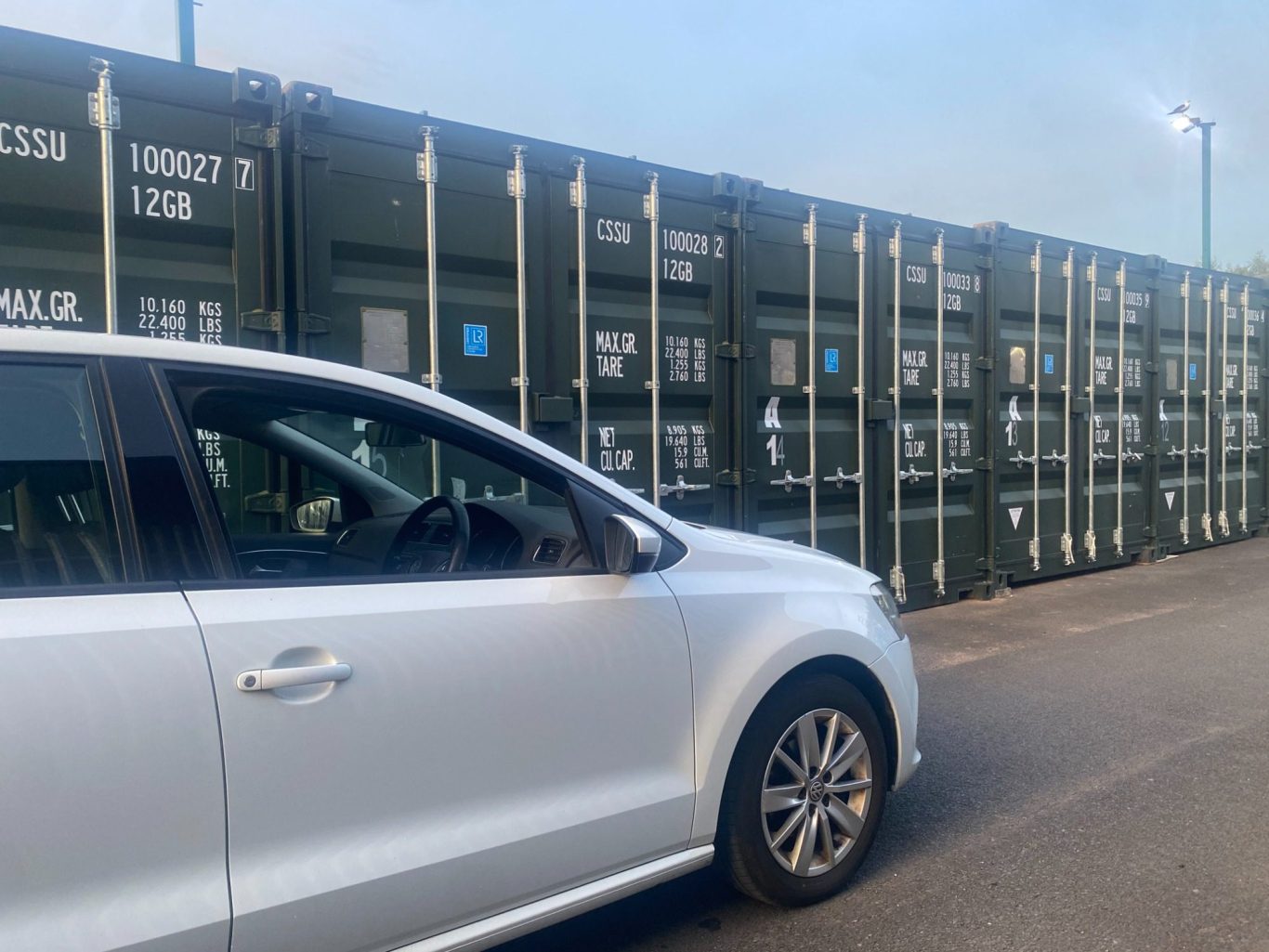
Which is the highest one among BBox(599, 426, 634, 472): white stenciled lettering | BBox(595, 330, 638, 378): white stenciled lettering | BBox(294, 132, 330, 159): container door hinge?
BBox(294, 132, 330, 159): container door hinge

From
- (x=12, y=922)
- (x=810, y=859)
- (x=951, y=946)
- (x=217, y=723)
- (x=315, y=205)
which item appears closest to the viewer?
(x=12, y=922)

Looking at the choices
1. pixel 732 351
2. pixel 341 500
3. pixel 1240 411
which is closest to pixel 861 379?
pixel 732 351

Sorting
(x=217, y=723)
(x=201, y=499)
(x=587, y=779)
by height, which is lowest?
(x=587, y=779)

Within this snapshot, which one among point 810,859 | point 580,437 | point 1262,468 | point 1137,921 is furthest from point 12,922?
point 1262,468

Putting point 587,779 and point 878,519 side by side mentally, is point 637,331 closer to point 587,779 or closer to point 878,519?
point 878,519

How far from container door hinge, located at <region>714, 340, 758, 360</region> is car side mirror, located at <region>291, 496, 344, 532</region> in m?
3.16

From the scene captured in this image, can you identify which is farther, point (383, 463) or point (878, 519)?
point (878, 519)

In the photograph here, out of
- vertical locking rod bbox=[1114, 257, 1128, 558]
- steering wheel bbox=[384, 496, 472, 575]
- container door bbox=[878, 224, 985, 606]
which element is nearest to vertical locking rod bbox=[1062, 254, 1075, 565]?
vertical locking rod bbox=[1114, 257, 1128, 558]

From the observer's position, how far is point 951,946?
309 centimetres

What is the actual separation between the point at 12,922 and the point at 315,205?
3.76 m

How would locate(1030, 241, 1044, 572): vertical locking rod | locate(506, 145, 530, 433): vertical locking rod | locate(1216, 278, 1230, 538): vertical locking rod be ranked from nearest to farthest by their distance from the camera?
locate(506, 145, 530, 433): vertical locking rod → locate(1030, 241, 1044, 572): vertical locking rod → locate(1216, 278, 1230, 538): vertical locking rod

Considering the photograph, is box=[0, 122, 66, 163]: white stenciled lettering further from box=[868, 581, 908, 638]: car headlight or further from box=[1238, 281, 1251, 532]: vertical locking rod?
box=[1238, 281, 1251, 532]: vertical locking rod

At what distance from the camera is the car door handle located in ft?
7.08

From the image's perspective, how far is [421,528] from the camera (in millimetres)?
3162
